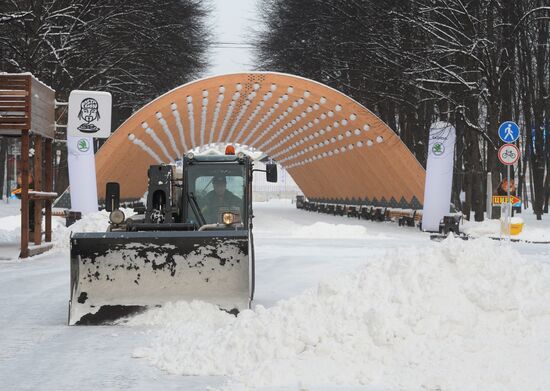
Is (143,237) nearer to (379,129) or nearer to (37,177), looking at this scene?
(37,177)

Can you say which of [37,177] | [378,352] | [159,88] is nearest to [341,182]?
[159,88]

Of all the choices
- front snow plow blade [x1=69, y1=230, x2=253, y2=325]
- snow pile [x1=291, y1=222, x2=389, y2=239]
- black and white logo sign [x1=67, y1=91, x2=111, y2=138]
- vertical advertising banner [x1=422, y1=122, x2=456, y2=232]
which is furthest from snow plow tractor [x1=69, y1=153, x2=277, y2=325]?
vertical advertising banner [x1=422, y1=122, x2=456, y2=232]

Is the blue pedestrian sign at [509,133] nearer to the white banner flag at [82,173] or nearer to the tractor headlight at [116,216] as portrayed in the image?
the tractor headlight at [116,216]

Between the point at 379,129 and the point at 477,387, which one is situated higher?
the point at 379,129

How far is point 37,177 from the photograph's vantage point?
20.9m

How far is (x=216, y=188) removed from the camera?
39.6 ft

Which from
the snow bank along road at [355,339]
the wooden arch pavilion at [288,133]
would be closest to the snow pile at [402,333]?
the snow bank along road at [355,339]

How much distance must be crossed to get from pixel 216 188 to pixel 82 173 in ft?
58.6

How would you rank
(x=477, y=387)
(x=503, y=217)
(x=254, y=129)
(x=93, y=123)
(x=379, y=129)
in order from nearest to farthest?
(x=477, y=387) → (x=93, y=123) → (x=503, y=217) → (x=379, y=129) → (x=254, y=129)

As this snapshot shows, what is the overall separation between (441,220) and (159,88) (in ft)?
67.4

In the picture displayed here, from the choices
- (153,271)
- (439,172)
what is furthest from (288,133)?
(153,271)

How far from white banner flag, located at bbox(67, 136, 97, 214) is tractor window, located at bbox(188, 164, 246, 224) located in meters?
17.5

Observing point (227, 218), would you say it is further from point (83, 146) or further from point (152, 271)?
point (83, 146)

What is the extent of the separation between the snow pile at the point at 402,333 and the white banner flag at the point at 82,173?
20984mm
